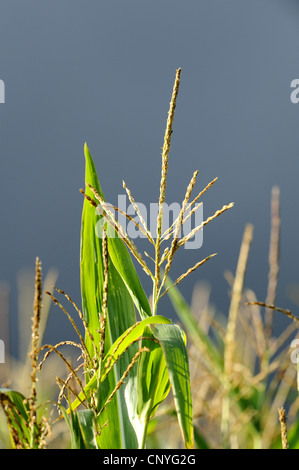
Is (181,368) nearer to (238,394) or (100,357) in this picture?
(100,357)

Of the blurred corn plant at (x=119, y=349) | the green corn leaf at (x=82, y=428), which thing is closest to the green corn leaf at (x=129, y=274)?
the blurred corn plant at (x=119, y=349)

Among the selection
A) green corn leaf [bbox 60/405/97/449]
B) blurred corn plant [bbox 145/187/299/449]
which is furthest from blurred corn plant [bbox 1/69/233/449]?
blurred corn plant [bbox 145/187/299/449]

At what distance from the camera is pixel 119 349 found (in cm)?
39

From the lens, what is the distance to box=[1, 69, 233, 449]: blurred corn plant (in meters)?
0.32

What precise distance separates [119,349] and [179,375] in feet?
0.23

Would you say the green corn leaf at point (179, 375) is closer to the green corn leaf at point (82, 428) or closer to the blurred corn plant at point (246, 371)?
the green corn leaf at point (82, 428)

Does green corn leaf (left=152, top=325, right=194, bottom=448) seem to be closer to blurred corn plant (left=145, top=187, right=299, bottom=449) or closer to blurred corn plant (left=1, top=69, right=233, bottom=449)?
blurred corn plant (left=1, top=69, right=233, bottom=449)

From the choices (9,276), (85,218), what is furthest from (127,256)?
(9,276)

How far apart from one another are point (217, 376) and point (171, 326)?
25 cm

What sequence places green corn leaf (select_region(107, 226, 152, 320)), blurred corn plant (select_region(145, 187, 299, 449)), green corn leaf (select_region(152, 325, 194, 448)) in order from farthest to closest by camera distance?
1. blurred corn plant (select_region(145, 187, 299, 449))
2. green corn leaf (select_region(107, 226, 152, 320))
3. green corn leaf (select_region(152, 325, 194, 448))

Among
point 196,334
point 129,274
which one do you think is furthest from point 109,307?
Result: point 196,334

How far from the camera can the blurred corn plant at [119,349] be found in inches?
12.7

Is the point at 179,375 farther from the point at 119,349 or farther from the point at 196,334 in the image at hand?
the point at 196,334
